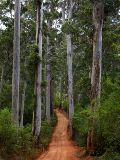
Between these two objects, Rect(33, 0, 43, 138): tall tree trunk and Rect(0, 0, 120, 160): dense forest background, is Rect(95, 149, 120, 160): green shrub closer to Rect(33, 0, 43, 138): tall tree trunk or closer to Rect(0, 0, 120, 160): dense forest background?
Rect(0, 0, 120, 160): dense forest background

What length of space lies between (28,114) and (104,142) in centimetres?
2284

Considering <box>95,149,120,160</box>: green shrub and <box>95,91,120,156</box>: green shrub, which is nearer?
<box>95,149,120,160</box>: green shrub

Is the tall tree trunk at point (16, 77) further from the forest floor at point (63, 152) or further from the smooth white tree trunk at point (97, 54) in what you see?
the smooth white tree trunk at point (97, 54)

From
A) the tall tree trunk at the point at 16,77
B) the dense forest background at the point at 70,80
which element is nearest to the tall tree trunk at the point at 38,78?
the dense forest background at the point at 70,80

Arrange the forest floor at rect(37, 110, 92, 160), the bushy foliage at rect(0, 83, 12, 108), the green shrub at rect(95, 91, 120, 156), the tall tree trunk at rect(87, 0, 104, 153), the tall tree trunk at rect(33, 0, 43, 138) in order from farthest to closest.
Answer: the bushy foliage at rect(0, 83, 12, 108) < the tall tree trunk at rect(33, 0, 43, 138) < the forest floor at rect(37, 110, 92, 160) < the tall tree trunk at rect(87, 0, 104, 153) < the green shrub at rect(95, 91, 120, 156)

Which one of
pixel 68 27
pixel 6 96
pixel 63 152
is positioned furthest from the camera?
pixel 6 96

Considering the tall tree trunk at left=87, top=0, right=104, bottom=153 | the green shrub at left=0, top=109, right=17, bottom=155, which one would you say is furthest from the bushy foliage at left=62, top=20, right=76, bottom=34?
the green shrub at left=0, top=109, right=17, bottom=155

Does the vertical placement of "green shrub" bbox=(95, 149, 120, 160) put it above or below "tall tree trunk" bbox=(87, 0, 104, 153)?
below

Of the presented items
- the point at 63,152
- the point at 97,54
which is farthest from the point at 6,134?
the point at 63,152

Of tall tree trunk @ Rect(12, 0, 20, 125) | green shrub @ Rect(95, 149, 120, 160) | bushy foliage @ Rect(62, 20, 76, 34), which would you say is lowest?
green shrub @ Rect(95, 149, 120, 160)

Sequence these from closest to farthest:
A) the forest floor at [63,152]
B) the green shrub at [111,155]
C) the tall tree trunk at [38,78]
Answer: the green shrub at [111,155]
the forest floor at [63,152]
the tall tree trunk at [38,78]

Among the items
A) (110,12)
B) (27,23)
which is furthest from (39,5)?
(27,23)

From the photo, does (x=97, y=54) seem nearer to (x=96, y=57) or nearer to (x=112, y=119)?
(x=96, y=57)

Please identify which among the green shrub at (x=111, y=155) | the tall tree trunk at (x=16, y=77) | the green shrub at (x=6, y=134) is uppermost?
the tall tree trunk at (x=16, y=77)
